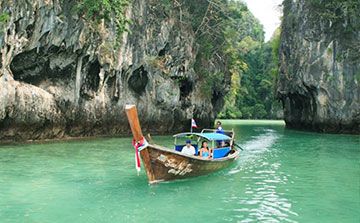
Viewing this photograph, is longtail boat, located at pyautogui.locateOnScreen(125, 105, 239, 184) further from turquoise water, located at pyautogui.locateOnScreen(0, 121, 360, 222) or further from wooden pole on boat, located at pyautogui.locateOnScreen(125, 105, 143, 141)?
turquoise water, located at pyautogui.locateOnScreen(0, 121, 360, 222)

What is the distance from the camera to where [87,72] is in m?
20.5

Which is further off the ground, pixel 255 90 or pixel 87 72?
pixel 255 90

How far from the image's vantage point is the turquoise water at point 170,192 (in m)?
6.60

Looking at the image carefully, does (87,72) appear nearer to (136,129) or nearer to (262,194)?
(136,129)

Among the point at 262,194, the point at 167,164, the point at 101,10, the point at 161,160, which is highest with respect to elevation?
the point at 101,10

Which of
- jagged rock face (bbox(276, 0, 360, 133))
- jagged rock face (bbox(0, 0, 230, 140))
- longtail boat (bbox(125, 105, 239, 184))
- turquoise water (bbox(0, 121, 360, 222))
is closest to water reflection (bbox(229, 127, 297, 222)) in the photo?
turquoise water (bbox(0, 121, 360, 222))

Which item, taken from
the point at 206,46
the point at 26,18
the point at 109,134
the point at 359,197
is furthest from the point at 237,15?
the point at 359,197

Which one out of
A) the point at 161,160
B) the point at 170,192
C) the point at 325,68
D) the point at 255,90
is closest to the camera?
the point at 170,192

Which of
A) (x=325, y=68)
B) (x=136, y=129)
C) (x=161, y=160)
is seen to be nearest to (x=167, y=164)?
(x=161, y=160)

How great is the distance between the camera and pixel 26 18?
52.5 feet

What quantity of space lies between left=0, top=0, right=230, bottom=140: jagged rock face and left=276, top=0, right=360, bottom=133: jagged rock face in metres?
9.65

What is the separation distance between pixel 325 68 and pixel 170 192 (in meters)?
24.3

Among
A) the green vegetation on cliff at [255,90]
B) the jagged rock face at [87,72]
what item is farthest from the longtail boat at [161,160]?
the green vegetation on cliff at [255,90]

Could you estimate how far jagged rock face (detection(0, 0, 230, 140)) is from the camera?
53.3ft
